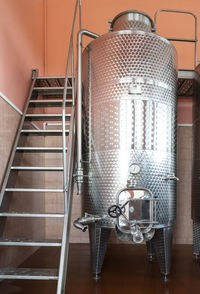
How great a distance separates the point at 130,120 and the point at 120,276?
171 centimetres

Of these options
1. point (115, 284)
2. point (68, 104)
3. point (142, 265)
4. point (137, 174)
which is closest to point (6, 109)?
point (68, 104)

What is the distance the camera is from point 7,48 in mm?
2975

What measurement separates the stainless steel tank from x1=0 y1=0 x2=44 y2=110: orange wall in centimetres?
98

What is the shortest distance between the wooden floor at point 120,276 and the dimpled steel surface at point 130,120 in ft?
2.02

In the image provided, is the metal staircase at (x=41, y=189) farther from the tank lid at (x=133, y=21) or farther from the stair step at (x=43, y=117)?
the tank lid at (x=133, y=21)

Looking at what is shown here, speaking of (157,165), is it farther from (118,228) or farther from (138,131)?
(118,228)

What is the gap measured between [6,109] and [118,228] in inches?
66.2

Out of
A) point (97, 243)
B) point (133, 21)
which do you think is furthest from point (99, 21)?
point (97, 243)

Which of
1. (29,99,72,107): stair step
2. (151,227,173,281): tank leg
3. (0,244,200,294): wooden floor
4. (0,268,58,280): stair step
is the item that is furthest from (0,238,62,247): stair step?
(29,99,72,107): stair step

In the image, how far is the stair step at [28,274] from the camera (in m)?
2.07

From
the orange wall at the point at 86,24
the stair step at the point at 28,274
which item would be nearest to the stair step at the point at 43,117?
the orange wall at the point at 86,24

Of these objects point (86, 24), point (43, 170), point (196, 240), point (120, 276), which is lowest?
point (120, 276)

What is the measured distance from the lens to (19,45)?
3.40 m

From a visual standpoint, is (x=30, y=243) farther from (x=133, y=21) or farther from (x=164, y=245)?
(x=133, y=21)
